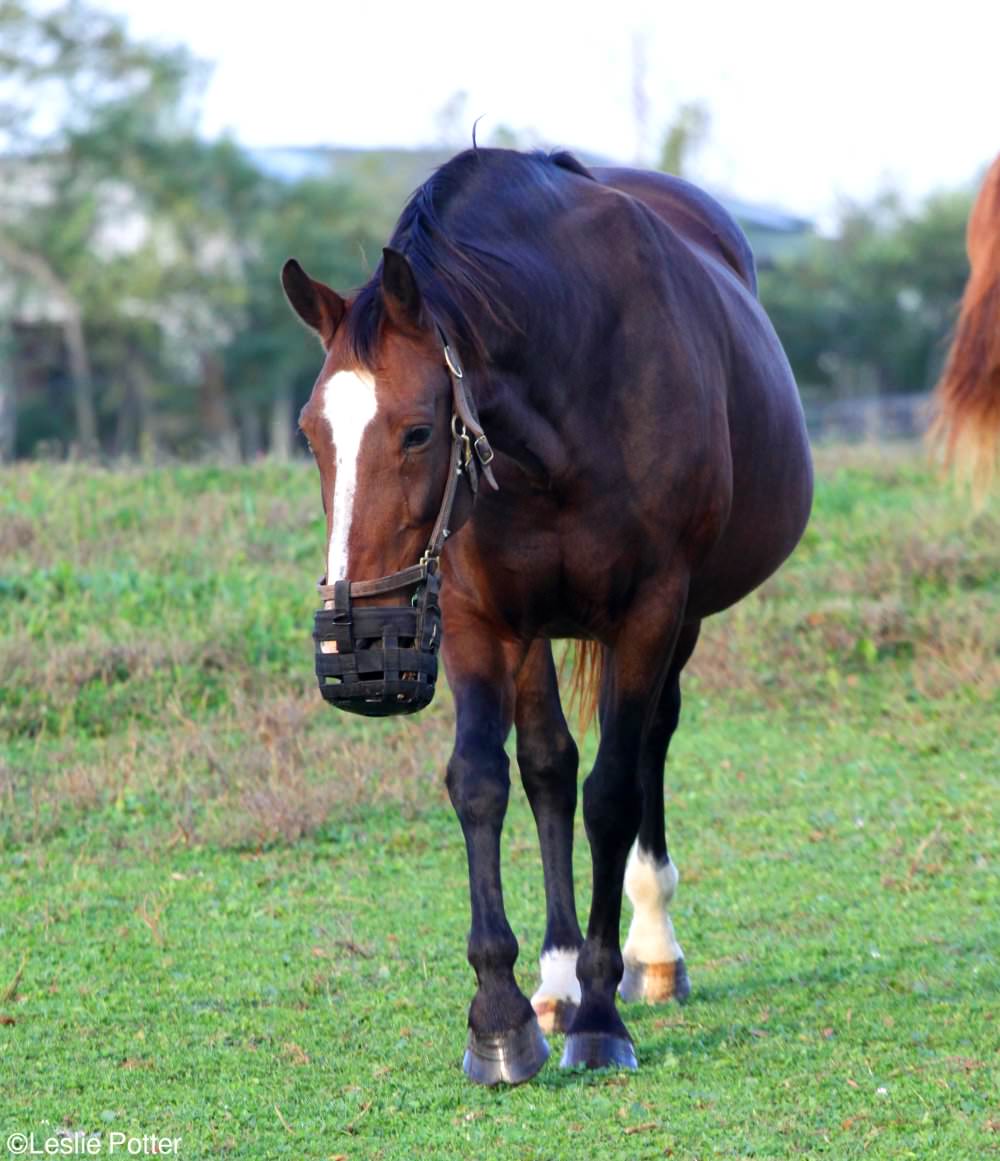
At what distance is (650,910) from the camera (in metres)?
4.46

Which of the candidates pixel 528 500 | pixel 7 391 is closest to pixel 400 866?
pixel 528 500

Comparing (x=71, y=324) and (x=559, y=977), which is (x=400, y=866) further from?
(x=71, y=324)

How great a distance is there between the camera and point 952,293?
31781 mm

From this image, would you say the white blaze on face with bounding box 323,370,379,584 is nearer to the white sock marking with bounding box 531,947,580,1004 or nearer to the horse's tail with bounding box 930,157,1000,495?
the white sock marking with bounding box 531,947,580,1004

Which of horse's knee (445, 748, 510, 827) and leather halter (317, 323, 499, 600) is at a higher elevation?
leather halter (317, 323, 499, 600)

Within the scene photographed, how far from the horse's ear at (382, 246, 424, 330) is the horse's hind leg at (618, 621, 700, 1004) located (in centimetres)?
133

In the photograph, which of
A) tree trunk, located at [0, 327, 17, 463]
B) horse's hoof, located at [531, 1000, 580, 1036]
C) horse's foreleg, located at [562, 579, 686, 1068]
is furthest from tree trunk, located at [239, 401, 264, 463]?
horse's foreleg, located at [562, 579, 686, 1068]

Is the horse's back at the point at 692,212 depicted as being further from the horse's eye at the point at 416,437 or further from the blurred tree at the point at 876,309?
the blurred tree at the point at 876,309

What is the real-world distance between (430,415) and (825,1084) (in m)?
1.66

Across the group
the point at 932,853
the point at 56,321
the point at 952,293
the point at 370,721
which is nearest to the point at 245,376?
the point at 56,321

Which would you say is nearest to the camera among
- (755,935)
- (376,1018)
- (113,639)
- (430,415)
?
(430,415)

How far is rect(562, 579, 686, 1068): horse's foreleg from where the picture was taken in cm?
382

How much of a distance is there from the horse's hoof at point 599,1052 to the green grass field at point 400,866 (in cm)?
5

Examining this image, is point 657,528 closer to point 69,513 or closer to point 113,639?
point 113,639
